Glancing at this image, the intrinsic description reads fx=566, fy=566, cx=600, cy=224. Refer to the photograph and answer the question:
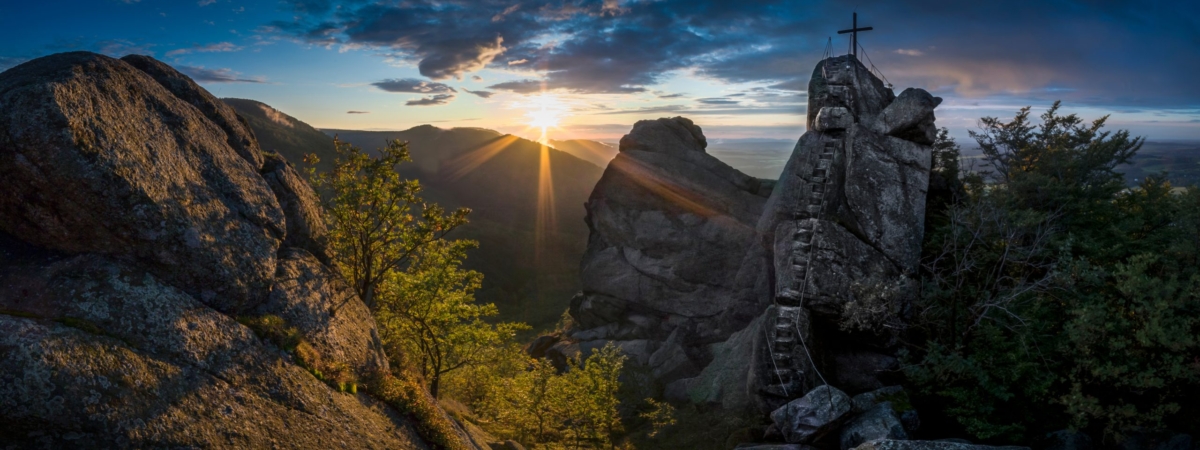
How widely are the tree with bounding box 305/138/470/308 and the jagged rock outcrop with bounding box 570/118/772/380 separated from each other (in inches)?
1095

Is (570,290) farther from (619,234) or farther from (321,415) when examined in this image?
(321,415)

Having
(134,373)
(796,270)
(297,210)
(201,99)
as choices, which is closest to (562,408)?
(796,270)

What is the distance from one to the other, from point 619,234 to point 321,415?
41.5 meters

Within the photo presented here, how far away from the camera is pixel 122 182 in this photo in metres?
12.2

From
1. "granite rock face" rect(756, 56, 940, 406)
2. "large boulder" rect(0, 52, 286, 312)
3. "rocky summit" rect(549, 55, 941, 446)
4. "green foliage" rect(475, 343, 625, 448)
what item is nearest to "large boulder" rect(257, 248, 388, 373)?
A: "large boulder" rect(0, 52, 286, 312)

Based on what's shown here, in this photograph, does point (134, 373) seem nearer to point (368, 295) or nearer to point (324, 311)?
point (324, 311)

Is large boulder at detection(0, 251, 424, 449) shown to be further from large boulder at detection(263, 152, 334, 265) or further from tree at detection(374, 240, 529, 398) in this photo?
tree at detection(374, 240, 529, 398)

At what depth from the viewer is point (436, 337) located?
23.5 metres

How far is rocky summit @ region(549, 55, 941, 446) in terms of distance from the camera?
26250 mm

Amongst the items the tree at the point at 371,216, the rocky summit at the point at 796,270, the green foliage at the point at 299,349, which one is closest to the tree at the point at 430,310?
the tree at the point at 371,216

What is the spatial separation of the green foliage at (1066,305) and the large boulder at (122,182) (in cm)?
2517

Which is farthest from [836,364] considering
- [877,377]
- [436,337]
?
[436,337]

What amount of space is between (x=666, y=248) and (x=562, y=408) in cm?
2758

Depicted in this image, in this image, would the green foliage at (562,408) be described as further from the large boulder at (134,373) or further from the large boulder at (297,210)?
the large boulder at (134,373)
